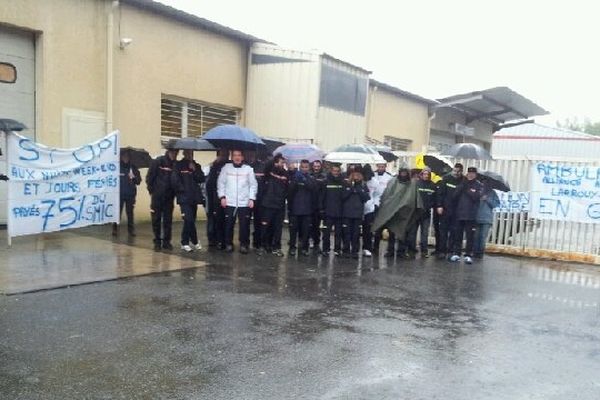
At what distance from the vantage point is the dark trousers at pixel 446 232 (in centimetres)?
1001

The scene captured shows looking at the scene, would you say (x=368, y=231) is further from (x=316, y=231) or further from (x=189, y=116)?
(x=189, y=116)

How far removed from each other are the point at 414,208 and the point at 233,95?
616 cm

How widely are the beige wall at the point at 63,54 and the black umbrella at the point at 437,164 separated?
6.37m

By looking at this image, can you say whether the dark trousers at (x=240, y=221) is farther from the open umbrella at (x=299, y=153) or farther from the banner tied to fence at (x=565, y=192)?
the banner tied to fence at (x=565, y=192)

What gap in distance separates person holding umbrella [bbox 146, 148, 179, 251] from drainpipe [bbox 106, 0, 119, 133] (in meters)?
2.58

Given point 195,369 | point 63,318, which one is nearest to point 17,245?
point 63,318

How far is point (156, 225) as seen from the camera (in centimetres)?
905

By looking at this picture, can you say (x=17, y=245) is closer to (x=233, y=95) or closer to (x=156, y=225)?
(x=156, y=225)

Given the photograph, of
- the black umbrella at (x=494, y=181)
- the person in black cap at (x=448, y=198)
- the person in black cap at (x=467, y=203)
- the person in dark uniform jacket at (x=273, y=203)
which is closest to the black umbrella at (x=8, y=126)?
the person in dark uniform jacket at (x=273, y=203)

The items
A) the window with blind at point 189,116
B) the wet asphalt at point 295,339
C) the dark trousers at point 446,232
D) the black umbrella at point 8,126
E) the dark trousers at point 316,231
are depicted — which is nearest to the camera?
the wet asphalt at point 295,339

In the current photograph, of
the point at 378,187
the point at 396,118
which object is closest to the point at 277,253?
the point at 378,187

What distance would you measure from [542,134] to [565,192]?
25.1 metres

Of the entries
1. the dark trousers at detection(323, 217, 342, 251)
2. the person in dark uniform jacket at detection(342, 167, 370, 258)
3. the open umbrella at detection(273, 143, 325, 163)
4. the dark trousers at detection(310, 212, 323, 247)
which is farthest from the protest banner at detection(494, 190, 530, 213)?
the open umbrella at detection(273, 143, 325, 163)

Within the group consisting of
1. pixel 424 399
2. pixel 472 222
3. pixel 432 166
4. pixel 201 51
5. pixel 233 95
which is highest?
pixel 201 51
